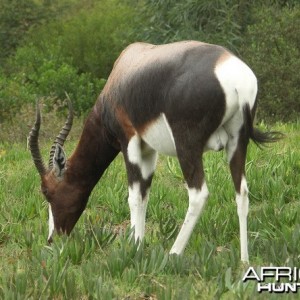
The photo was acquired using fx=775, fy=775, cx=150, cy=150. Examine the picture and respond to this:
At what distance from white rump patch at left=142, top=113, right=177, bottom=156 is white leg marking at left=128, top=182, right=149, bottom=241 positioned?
36cm

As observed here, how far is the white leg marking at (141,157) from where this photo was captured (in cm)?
574

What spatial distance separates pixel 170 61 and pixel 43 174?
159cm

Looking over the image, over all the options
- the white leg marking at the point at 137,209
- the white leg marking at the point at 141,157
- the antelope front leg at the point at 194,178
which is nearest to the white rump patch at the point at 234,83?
the antelope front leg at the point at 194,178

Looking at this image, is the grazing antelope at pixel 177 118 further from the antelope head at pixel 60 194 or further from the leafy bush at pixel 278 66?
the leafy bush at pixel 278 66

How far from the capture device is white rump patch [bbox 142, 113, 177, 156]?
216 inches

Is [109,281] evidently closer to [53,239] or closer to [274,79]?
[53,239]

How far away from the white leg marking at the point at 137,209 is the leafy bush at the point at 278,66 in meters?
9.89

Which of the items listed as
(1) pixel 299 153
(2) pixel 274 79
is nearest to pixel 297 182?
(1) pixel 299 153

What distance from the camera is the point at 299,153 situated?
8734 mm

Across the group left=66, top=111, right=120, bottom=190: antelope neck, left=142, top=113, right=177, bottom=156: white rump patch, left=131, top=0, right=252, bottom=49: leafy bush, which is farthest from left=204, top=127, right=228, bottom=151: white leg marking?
left=131, top=0, right=252, bottom=49: leafy bush

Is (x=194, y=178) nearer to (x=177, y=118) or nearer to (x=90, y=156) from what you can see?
(x=177, y=118)

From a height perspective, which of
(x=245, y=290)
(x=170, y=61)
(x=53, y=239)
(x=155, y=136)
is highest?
(x=170, y=61)

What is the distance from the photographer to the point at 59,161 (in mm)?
6262

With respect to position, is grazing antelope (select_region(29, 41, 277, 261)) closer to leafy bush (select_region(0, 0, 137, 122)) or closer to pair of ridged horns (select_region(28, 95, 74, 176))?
pair of ridged horns (select_region(28, 95, 74, 176))
